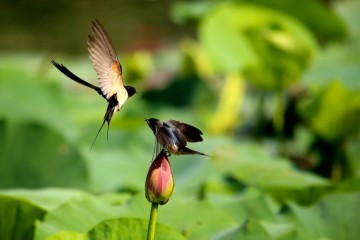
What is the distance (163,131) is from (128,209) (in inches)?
14.7

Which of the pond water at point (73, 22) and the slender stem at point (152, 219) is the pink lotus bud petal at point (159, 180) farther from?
the pond water at point (73, 22)

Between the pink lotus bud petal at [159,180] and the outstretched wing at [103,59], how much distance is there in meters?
0.08

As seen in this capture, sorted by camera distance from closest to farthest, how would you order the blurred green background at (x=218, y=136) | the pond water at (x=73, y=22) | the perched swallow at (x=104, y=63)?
1. the perched swallow at (x=104, y=63)
2. the blurred green background at (x=218, y=136)
3. the pond water at (x=73, y=22)

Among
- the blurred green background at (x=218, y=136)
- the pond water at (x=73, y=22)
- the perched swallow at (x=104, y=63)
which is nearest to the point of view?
the perched swallow at (x=104, y=63)

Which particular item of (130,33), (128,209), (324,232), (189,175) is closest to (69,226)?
(128,209)

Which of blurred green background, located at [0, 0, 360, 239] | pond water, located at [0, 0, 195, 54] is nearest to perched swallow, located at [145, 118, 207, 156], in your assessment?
blurred green background, located at [0, 0, 360, 239]

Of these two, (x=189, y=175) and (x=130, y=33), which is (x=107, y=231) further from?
(x=130, y=33)

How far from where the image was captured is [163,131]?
83 cm

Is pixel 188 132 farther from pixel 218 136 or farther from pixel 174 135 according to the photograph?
pixel 218 136

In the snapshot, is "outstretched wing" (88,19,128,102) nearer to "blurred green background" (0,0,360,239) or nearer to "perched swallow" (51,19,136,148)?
"perched swallow" (51,19,136,148)

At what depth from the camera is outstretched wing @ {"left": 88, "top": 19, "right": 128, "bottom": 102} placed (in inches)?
31.6

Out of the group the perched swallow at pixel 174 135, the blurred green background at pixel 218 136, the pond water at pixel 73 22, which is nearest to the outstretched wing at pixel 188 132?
the perched swallow at pixel 174 135

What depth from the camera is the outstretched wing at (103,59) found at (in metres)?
0.80

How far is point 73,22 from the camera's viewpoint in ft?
16.4
